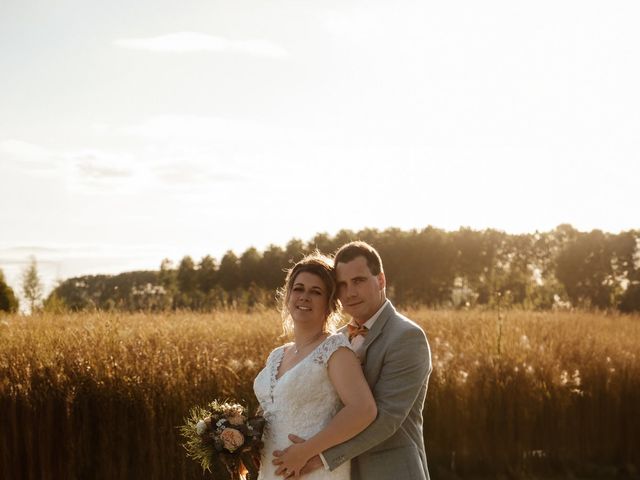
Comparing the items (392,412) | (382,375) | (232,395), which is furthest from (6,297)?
(392,412)

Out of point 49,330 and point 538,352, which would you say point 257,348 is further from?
point 538,352

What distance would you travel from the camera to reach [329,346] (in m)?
3.84

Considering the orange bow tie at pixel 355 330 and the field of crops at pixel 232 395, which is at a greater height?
the orange bow tie at pixel 355 330

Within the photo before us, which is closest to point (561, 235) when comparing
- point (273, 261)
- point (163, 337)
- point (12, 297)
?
point (273, 261)

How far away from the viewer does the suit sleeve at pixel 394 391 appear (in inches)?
144

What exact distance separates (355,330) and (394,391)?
1.76ft

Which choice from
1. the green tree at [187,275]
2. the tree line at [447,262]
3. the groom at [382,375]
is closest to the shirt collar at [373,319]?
the groom at [382,375]

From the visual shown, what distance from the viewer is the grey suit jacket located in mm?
3666

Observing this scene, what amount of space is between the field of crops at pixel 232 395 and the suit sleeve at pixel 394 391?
3921 mm

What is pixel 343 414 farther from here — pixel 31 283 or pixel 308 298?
pixel 31 283

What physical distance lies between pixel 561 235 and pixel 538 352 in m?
32.7

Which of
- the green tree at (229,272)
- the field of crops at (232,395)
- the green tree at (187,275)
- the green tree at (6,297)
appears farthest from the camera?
the green tree at (229,272)

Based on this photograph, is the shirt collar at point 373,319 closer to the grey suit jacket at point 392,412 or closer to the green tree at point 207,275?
the grey suit jacket at point 392,412

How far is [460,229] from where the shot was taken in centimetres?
4597
